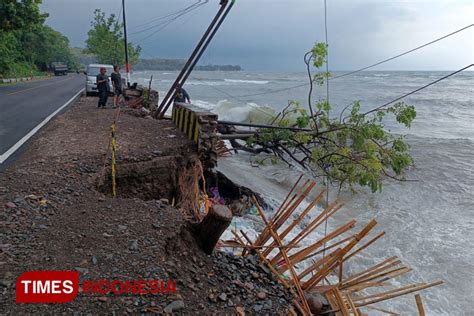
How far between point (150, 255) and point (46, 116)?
10810mm

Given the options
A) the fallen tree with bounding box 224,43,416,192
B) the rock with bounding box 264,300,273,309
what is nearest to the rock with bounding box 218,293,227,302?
the rock with bounding box 264,300,273,309

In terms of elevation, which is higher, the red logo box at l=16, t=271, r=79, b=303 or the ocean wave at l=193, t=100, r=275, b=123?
the ocean wave at l=193, t=100, r=275, b=123

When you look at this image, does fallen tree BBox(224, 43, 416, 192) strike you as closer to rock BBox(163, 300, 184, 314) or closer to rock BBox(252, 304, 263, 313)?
rock BBox(252, 304, 263, 313)

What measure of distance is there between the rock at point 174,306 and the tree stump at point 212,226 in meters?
0.81

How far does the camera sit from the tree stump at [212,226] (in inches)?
136

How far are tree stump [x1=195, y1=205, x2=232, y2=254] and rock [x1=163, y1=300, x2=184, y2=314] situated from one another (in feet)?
2.66

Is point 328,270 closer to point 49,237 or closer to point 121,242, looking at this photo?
point 121,242

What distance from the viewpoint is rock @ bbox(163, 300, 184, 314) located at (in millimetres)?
2841

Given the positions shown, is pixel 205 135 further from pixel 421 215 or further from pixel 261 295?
pixel 421 215

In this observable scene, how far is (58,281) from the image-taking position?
9.52 feet

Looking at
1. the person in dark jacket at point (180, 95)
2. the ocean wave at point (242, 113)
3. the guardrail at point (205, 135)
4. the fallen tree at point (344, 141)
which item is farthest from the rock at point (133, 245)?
the ocean wave at point (242, 113)

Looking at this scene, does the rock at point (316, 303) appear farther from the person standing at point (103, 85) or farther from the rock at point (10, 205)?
the person standing at point (103, 85)

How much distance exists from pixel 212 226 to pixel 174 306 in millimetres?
882

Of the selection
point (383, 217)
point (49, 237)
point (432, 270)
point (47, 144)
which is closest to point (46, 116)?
point (47, 144)
